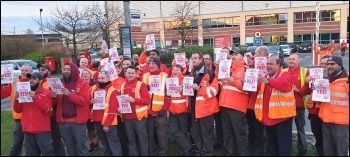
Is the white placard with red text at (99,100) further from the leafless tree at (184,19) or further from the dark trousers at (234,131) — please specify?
the leafless tree at (184,19)

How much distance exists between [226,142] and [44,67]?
3158 millimetres

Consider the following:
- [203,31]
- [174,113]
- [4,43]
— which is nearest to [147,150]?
[174,113]

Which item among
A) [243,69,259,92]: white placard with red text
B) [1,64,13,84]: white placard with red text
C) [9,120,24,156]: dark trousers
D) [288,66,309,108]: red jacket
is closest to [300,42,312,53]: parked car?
[288,66,309,108]: red jacket

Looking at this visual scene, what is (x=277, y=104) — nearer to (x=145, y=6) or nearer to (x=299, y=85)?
(x=299, y=85)

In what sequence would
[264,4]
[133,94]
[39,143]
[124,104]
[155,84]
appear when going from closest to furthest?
[39,143] → [124,104] → [133,94] → [155,84] → [264,4]

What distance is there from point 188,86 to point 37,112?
2263mm

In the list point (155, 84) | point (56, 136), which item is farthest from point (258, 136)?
point (56, 136)

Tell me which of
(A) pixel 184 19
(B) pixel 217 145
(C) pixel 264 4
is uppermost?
(C) pixel 264 4

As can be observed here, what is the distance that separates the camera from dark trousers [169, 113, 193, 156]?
593 centimetres

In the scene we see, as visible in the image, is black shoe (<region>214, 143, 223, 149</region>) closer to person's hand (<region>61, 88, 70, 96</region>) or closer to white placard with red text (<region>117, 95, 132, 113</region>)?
white placard with red text (<region>117, 95, 132, 113</region>)

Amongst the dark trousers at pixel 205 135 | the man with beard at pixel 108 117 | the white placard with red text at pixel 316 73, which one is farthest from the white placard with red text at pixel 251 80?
the man with beard at pixel 108 117

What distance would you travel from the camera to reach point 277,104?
4871mm

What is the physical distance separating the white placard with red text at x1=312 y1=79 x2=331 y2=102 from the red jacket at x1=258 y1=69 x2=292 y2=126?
377 millimetres

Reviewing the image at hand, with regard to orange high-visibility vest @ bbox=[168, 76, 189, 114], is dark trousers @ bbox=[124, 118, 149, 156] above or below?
below
